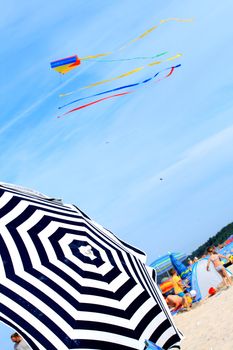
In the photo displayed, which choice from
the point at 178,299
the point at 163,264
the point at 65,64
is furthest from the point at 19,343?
the point at 163,264

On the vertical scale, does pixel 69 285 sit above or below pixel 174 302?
above

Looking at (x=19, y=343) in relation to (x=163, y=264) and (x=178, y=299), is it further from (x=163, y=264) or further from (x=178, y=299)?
Answer: (x=163, y=264)

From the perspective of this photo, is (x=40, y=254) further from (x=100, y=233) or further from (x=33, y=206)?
(x=100, y=233)

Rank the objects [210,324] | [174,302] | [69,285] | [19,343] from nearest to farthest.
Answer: [69,285]
[19,343]
[210,324]
[174,302]

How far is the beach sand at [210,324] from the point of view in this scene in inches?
277

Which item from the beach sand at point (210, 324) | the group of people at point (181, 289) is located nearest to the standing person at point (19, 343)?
the beach sand at point (210, 324)

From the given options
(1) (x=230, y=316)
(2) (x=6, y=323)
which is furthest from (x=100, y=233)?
(1) (x=230, y=316)

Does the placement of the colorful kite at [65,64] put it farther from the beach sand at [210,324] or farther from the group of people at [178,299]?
the beach sand at [210,324]

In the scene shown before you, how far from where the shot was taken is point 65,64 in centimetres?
1247

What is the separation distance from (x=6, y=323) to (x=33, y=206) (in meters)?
1.08

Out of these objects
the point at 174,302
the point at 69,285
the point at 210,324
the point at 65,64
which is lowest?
the point at 210,324

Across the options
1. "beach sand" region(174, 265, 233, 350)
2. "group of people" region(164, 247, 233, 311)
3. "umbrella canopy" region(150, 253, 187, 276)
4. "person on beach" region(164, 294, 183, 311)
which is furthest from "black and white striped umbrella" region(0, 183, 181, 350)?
"umbrella canopy" region(150, 253, 187, 276)

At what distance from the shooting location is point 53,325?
140 inches

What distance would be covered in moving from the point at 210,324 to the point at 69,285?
520 cm
